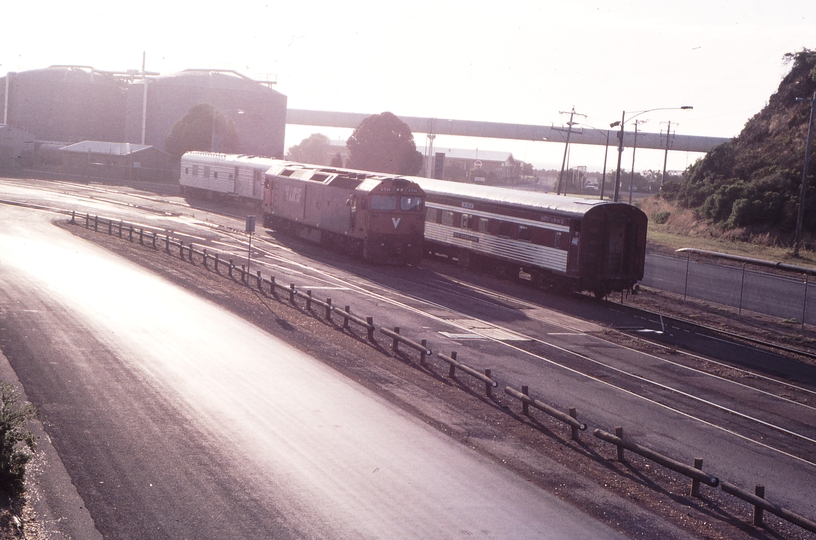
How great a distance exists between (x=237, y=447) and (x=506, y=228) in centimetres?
2554

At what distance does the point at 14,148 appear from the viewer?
99562mm

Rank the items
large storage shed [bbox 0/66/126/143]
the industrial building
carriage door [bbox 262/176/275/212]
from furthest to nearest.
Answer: large storage shed [bbox 0/66/126/143], the industrial building, carriage door [bbox 262/176/275/212]

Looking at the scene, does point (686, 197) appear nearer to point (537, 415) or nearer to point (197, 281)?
point (197, 281)

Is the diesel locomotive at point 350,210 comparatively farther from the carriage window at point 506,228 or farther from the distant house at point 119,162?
the distant house at point 119,162

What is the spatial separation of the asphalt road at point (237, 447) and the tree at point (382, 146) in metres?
59.7

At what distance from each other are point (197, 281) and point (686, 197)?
178 feet

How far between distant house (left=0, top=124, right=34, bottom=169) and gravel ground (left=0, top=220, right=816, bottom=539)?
272ft

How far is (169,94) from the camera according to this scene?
114562 millimetres

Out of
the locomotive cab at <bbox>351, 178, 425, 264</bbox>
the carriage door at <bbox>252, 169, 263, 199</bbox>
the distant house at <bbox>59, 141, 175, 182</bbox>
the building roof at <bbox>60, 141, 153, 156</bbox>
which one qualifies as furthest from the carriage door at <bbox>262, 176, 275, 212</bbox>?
the building roof at <bbox>60, 141, 153, 156</bbox>

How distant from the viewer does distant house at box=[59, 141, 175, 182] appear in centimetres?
9244

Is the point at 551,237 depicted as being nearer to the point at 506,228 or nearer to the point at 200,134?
the point at 506,228

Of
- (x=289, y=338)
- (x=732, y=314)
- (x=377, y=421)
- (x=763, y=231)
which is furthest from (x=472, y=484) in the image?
(x=763, y=231)

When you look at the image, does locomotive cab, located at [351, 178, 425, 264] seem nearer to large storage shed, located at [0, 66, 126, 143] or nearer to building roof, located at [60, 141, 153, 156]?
building roof, located at [60, 141, 153, 156]

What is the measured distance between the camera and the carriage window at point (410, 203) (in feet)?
128
